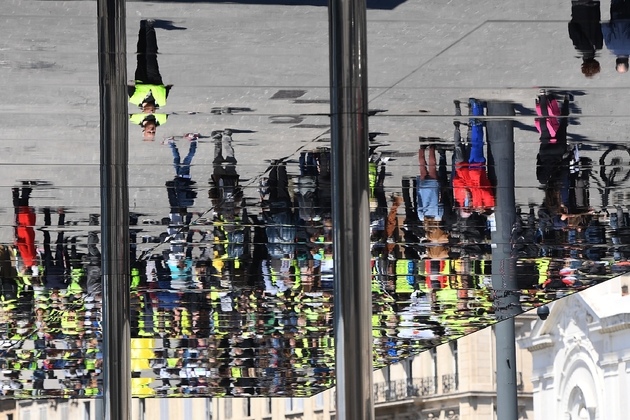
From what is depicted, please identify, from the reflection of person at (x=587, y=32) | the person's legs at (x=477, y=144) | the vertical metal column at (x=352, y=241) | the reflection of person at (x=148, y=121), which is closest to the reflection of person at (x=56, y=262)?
the reflection of person at (x=148, y=121)

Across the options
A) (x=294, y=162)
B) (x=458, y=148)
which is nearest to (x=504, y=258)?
(x=458, y=148)

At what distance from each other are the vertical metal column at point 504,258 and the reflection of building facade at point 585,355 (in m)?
22.9

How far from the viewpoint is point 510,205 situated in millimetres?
13594

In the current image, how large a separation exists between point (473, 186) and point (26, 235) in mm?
4434

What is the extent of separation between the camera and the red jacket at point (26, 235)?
12.8 meters

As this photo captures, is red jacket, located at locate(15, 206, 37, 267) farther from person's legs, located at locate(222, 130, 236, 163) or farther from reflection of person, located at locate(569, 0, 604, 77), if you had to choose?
reflection of person, located at locate(569, 0, 604, 77)

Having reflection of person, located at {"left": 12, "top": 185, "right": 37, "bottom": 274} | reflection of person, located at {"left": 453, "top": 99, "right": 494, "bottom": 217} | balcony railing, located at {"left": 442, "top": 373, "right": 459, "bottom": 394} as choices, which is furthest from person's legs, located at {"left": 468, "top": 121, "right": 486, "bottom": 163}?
balcony railing, located at {"left": 442, "top": 373, "right": 459, "bottom": 394}

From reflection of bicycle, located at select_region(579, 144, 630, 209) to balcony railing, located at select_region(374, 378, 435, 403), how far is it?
4683 centimetres

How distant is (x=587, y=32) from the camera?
9008 millimetres

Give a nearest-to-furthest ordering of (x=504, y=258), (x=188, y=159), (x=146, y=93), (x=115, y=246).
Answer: (x=115, y=246), (x=146, y=93), (x=188, y=159), (x=504, y=258)

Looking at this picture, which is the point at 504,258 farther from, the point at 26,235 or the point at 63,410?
the point at 63,410

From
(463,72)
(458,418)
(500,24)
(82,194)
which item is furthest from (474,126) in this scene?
(458,418)

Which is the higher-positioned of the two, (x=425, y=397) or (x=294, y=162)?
(x=294, y=162)

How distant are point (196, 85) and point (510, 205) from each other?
5007mm
